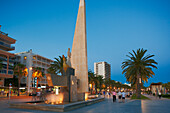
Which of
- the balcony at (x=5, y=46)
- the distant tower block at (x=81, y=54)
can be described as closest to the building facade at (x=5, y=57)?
the balcony at (x=5, y=46)

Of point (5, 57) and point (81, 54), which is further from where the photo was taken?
point (5, 57)

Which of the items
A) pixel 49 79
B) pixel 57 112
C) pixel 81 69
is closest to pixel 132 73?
pixel 81 69

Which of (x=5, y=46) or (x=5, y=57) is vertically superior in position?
(x=5, y=46)

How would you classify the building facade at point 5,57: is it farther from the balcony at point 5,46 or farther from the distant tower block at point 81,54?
the distant tower block at point 81,54

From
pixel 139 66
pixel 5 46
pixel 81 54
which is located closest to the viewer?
pixel 81 54

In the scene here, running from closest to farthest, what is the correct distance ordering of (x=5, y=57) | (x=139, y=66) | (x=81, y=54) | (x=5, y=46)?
(x=81, y=54)
(x=139, y=66)
(x=5, y=46)
(x=5, y=57)

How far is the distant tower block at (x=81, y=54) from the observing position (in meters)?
22.5

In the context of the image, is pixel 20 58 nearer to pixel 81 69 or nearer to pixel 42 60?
pixel 42 60

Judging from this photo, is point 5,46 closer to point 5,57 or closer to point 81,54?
point 5,57

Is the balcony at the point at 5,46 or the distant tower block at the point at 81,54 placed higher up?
the balcony at the point at 5,46

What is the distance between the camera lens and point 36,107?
12.3m

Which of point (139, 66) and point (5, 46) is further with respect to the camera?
point (5, 46)

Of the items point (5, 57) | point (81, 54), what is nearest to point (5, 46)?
point (5, 57)

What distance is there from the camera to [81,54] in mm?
23047
